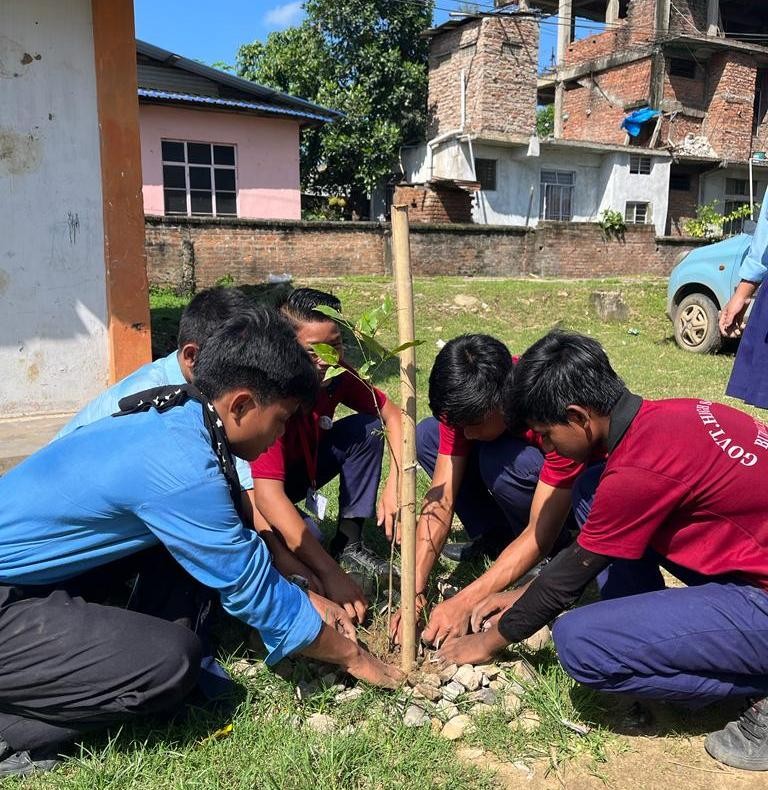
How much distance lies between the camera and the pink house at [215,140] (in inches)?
557

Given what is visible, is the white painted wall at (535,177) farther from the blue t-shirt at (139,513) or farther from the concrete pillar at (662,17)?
the blue t-shirt at (139,513)

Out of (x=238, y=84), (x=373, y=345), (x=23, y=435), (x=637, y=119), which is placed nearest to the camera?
(x=373, y=345)

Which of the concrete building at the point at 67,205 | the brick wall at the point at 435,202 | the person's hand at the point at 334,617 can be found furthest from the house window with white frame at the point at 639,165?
the person's hand at the point at 334,617

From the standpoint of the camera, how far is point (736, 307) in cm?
388

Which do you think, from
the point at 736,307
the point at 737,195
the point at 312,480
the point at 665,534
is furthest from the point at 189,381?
the point at 737,195

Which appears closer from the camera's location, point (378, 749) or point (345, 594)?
point (378, 749)

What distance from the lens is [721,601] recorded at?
6.67ft

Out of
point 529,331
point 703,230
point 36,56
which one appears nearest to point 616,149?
point 703,230

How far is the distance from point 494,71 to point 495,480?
19675 millimetres

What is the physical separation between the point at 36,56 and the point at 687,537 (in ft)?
16.5

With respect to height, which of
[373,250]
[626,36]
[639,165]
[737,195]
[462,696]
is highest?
[626,36]

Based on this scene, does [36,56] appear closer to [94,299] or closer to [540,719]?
[94,299]

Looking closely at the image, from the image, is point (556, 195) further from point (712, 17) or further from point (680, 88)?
point (712, 17)

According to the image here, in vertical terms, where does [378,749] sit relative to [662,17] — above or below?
below
